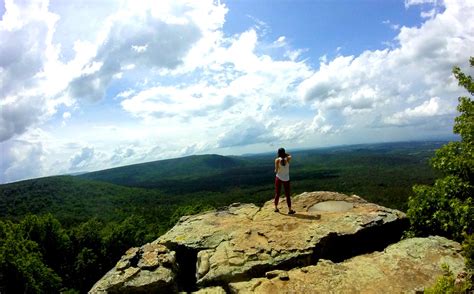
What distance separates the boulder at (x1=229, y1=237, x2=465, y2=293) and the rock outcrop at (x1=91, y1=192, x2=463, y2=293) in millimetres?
31

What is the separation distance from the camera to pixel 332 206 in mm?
17891

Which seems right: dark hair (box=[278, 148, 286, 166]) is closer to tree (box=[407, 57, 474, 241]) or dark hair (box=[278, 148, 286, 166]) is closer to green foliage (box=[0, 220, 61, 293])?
tree (box=[407, 57, 474, 241])

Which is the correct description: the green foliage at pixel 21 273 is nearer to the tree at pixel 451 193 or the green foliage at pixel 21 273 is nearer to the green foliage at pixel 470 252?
the tree at pixel 451 193


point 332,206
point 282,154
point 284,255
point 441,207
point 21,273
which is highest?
point 282,154

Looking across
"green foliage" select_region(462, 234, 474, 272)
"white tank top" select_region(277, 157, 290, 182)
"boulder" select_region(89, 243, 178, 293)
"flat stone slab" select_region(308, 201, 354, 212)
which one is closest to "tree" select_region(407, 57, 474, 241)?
"flat stone slab" select_region(308, 201, 354, 212)

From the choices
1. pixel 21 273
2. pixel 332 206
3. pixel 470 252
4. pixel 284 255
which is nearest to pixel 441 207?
pixel 332 206

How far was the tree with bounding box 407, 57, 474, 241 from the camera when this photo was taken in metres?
13.8

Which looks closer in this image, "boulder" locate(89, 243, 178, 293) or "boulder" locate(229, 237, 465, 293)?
"boulder" locate(229, 237, 465, 293)

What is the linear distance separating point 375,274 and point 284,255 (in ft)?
10.9

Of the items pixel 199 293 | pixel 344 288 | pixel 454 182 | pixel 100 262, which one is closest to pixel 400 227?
pixel 454 182

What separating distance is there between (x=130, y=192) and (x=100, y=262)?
126 m

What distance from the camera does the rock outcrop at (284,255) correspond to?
10836 millimetres

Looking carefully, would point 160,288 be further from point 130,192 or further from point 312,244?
point 130,192

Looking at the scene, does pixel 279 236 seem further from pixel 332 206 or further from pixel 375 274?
pixel 332 206
